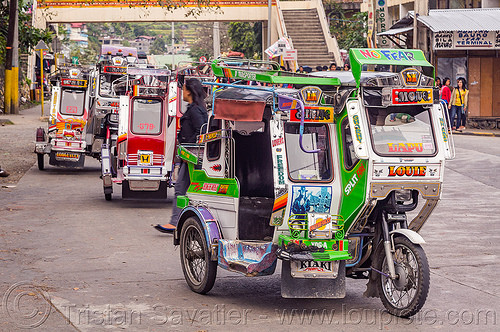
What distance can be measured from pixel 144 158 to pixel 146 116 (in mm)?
864

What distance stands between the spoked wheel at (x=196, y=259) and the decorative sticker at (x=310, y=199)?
3.77ft

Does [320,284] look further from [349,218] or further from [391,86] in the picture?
[391,86]

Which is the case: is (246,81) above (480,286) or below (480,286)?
above

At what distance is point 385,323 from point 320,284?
2.18 feet

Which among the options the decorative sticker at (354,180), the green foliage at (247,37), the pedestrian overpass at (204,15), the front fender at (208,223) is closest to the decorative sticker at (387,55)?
the decorative sticker at (354,180)

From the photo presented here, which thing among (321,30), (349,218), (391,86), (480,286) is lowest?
(480,286)

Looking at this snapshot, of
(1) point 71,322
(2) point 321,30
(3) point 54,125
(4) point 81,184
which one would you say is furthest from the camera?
(2) point 321,30

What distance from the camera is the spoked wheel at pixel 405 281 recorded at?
7.04m

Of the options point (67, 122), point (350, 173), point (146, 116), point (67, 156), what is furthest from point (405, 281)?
point (67, 122)

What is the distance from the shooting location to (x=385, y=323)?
7.20m

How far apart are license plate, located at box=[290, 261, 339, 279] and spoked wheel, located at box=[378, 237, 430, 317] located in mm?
470

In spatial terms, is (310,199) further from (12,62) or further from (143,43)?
(143,43)

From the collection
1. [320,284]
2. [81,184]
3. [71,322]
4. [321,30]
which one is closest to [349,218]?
[320,284]

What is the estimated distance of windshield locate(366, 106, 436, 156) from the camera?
7.36 m
